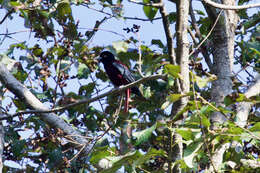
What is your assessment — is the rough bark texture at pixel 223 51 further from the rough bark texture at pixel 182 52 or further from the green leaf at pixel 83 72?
the green leaf at pixel 83 72

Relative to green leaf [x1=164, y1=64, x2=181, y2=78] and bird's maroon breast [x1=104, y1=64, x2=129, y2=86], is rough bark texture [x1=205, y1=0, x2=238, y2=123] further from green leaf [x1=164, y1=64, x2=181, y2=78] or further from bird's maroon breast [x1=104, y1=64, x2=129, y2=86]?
bird's maroon breast [x1=104, y1=64, x2=129, y2=86]

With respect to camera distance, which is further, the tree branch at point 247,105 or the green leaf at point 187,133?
the tree branch at point 247,105

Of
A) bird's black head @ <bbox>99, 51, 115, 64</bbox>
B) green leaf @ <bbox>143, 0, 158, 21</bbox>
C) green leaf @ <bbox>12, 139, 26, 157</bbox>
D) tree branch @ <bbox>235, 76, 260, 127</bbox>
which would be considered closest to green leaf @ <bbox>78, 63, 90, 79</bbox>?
green leaf @ <bbox>12, 139, 26, 157</bbox>

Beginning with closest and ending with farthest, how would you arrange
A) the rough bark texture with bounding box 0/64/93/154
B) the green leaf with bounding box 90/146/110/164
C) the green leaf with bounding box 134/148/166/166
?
the green leaf with bounding box 134/148/166/166 < the green leaf with bounding box 90/146/110/164 < the rough bark texture with bounding box 0/64/93/154

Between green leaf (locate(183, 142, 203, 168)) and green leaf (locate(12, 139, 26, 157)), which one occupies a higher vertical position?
green leaf (locate(183, 142, 203, 168))

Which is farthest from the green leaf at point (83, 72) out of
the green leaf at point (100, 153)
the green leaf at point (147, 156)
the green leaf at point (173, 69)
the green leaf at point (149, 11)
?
the green leaf at point (173, 69)

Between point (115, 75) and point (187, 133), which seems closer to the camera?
point (187, 133)

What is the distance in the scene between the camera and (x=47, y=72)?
3.40 meters

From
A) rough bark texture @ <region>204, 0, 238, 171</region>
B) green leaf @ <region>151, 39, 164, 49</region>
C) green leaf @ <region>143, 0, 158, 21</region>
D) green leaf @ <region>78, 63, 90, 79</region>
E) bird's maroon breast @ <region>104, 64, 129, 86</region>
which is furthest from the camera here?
bird's maroon breast @ <region>104, 64, 129, 86</region>

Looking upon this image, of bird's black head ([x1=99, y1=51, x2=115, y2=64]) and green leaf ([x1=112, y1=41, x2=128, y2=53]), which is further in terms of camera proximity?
bird's black head ([x1=99, y1=51, x2=115, y2=64])

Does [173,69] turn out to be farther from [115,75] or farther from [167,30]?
[115,75]

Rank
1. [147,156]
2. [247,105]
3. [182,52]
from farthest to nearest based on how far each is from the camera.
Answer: [247,105] < [182,52] < [147,156]

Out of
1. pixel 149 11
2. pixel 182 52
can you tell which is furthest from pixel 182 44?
pixel 149 11

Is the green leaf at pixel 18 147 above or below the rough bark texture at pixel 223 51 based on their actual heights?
below
